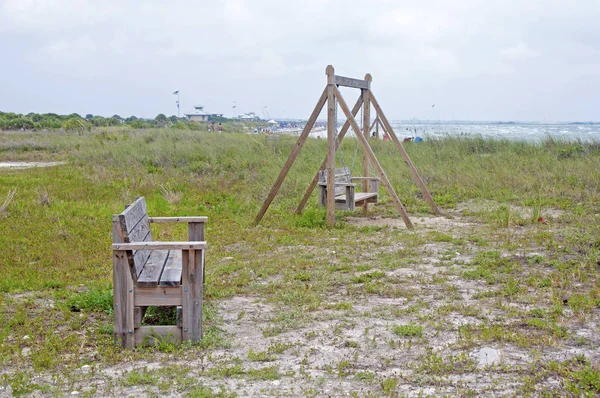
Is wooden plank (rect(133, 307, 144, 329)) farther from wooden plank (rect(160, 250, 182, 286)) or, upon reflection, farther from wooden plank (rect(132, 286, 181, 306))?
wooden plank (rect(160, 250, 182, 286))

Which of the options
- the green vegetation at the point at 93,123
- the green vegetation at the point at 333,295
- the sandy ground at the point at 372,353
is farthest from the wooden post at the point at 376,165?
the green vegetation at the point at 93,123

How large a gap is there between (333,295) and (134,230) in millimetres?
2163

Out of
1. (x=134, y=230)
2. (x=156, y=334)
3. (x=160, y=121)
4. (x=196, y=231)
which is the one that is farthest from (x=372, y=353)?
(x=160, y=121)

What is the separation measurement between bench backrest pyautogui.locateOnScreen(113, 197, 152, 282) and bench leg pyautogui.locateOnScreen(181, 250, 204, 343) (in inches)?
16.0

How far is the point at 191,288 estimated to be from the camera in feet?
16.0

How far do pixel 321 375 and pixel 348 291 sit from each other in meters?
2.23

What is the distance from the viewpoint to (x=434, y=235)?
9375 mm

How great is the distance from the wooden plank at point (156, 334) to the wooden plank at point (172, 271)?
0.36m

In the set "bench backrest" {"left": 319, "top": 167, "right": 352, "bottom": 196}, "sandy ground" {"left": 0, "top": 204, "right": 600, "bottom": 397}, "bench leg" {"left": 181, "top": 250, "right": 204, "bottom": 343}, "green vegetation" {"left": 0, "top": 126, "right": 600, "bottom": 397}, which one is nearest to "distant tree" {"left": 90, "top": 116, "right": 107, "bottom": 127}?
"green vegetation" {"left": 0, "top": 126, "right": 600, "bottom": 397}

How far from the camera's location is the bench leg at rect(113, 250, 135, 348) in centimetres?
483

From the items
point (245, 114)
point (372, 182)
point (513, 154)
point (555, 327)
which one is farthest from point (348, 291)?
point (245, 114)

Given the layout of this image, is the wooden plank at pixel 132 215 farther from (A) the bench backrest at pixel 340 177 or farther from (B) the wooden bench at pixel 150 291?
(A) the bench backrest at pixel 340 177

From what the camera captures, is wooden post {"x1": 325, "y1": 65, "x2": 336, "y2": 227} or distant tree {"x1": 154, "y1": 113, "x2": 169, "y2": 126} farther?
distant tree {"x1": 154, "y1": 113, "x2": 169, "y2": 126}

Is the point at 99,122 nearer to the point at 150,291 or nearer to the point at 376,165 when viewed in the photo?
the point at 376,165
